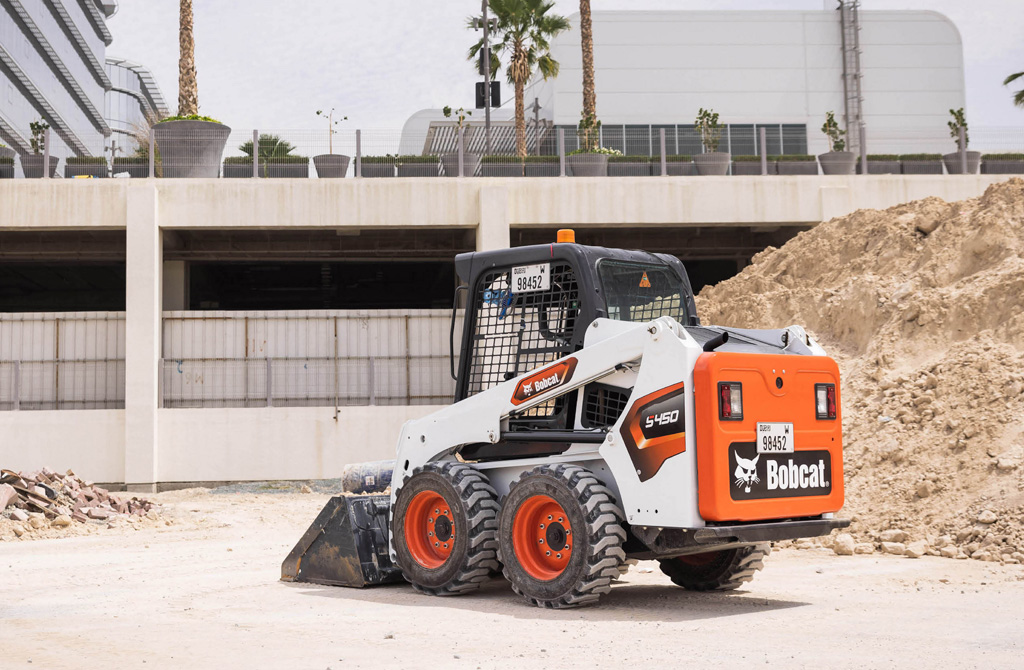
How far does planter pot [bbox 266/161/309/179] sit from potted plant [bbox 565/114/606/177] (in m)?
6.07

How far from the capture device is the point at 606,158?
24719 millimetres

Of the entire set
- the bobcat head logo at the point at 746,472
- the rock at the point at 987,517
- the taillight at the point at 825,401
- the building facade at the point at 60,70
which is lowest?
the rock at the point at 987,517

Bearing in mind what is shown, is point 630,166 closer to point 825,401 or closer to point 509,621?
point 825,401

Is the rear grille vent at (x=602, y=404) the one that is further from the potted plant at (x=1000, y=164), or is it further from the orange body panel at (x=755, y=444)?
the potted plant at (x=1000, y=164)

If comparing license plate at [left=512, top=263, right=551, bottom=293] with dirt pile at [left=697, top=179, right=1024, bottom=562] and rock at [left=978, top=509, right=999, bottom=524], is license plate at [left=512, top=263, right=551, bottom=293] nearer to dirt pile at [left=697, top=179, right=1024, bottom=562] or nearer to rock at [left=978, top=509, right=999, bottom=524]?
dirt pile at [left=697, top=179, right=1024, bottom=562]

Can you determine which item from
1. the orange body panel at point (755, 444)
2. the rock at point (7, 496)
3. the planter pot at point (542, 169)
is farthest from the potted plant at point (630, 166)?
the orange body panel at point (755, 444)

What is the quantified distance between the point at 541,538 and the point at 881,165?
20.0m

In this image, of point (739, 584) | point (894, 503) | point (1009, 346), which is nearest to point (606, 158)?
point (1009, 346)

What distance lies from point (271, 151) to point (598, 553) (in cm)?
1845

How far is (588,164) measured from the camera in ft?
81.0

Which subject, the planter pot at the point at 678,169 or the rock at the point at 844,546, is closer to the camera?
the rock at the point at 844,546

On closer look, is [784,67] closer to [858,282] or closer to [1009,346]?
[858,282]

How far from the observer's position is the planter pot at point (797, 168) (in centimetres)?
2516

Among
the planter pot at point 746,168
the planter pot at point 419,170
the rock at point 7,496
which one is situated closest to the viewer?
the rock at point 7,496
